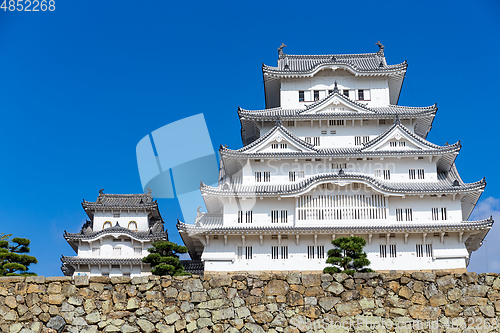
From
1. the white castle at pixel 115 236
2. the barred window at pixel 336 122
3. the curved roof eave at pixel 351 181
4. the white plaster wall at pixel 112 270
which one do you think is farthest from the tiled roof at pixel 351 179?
the white plaster wall at pixel 112 270

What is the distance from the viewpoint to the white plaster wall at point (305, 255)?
113 ft

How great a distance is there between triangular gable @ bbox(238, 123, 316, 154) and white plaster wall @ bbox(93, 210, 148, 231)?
1177 cm

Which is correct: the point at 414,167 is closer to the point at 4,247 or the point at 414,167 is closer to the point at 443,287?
the point at 443,287

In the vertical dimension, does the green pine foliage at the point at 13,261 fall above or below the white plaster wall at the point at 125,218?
below

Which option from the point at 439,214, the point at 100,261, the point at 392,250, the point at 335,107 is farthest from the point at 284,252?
the point at 100,261

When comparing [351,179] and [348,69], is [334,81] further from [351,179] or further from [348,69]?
[351,179]

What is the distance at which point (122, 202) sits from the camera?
4566cm

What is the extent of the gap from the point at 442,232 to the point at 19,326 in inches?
1032

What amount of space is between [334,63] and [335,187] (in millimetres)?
11017

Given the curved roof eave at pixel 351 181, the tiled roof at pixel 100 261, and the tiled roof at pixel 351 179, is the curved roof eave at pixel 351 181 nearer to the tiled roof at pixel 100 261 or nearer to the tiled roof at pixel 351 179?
the tiled roof at pixel 351 179

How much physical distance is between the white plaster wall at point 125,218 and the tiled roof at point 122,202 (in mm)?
695

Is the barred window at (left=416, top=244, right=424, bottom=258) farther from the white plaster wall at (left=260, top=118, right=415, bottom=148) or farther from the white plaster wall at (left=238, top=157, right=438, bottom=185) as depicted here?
the white plaster wall at (left=260, top=118, right=415, bottom=148)

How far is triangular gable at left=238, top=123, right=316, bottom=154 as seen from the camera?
125ft

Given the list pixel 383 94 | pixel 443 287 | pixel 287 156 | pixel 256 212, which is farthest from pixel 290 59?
pixel 443 287
